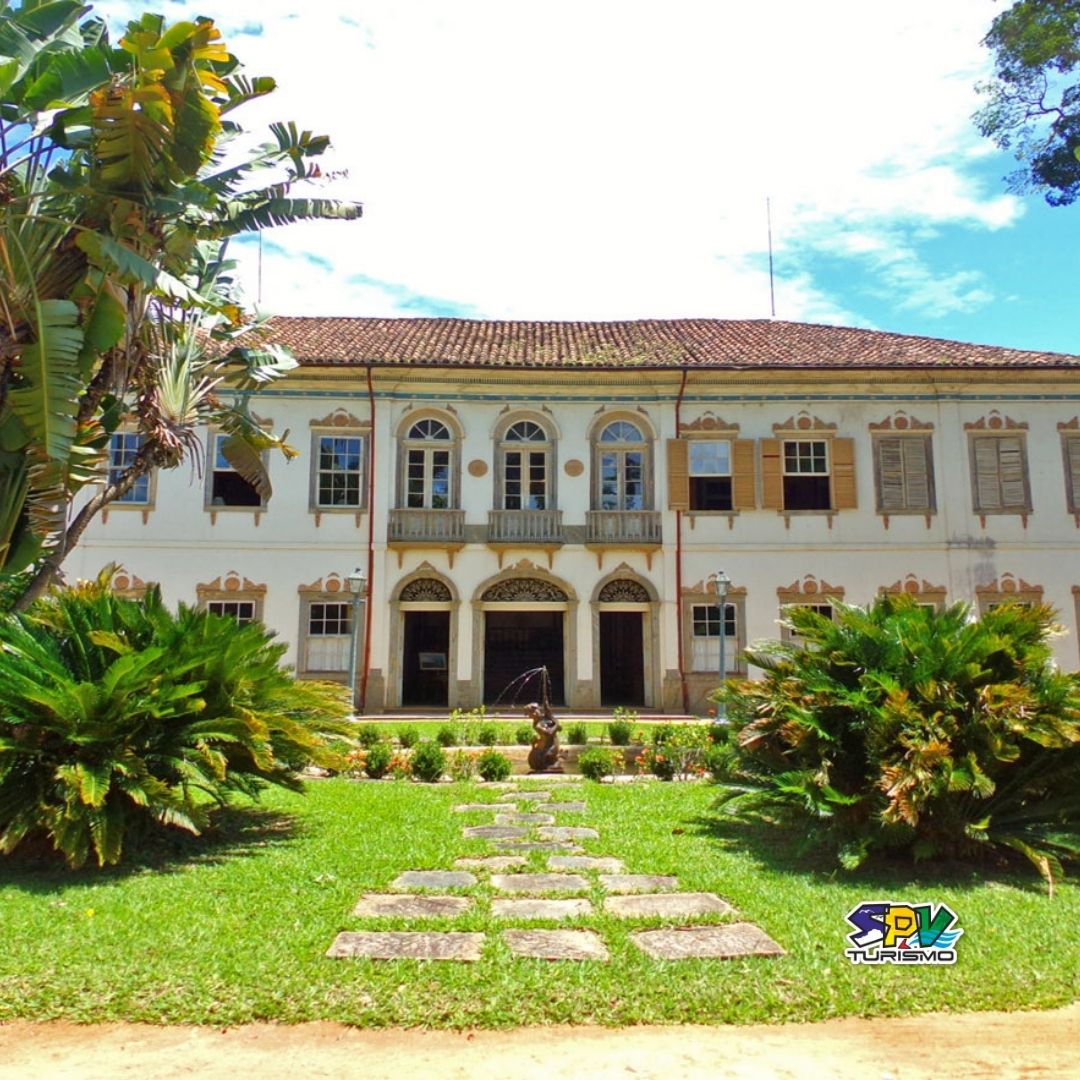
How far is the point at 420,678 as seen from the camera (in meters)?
19.8

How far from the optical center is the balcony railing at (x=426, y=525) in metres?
18.6

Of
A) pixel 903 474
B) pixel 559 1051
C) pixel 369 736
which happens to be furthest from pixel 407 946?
pixel 903 474

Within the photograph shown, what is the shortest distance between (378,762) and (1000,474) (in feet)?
48.5

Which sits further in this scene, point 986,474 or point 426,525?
point 986,474

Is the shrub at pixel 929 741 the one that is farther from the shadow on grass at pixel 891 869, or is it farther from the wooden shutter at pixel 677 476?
the wooden shutter at pixel 677 476

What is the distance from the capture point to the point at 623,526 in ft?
61.7

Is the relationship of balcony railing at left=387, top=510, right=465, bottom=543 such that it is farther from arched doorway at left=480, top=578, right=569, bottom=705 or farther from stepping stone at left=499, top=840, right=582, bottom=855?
stepping stone at left=499, top=840, right=582, bottom=855

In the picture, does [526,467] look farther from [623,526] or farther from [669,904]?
[669,904]

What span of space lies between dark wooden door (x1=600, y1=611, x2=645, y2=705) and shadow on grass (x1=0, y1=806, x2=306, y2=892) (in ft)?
41.7

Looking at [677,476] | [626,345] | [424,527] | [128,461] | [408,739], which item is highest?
[626,345]

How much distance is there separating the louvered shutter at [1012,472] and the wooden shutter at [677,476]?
6.59m

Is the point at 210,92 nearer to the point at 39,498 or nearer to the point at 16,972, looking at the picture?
the point at 39,498

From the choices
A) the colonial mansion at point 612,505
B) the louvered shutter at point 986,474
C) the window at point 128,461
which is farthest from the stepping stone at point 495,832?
the louvered shutter at point 986,474

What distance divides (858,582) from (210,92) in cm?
1531
